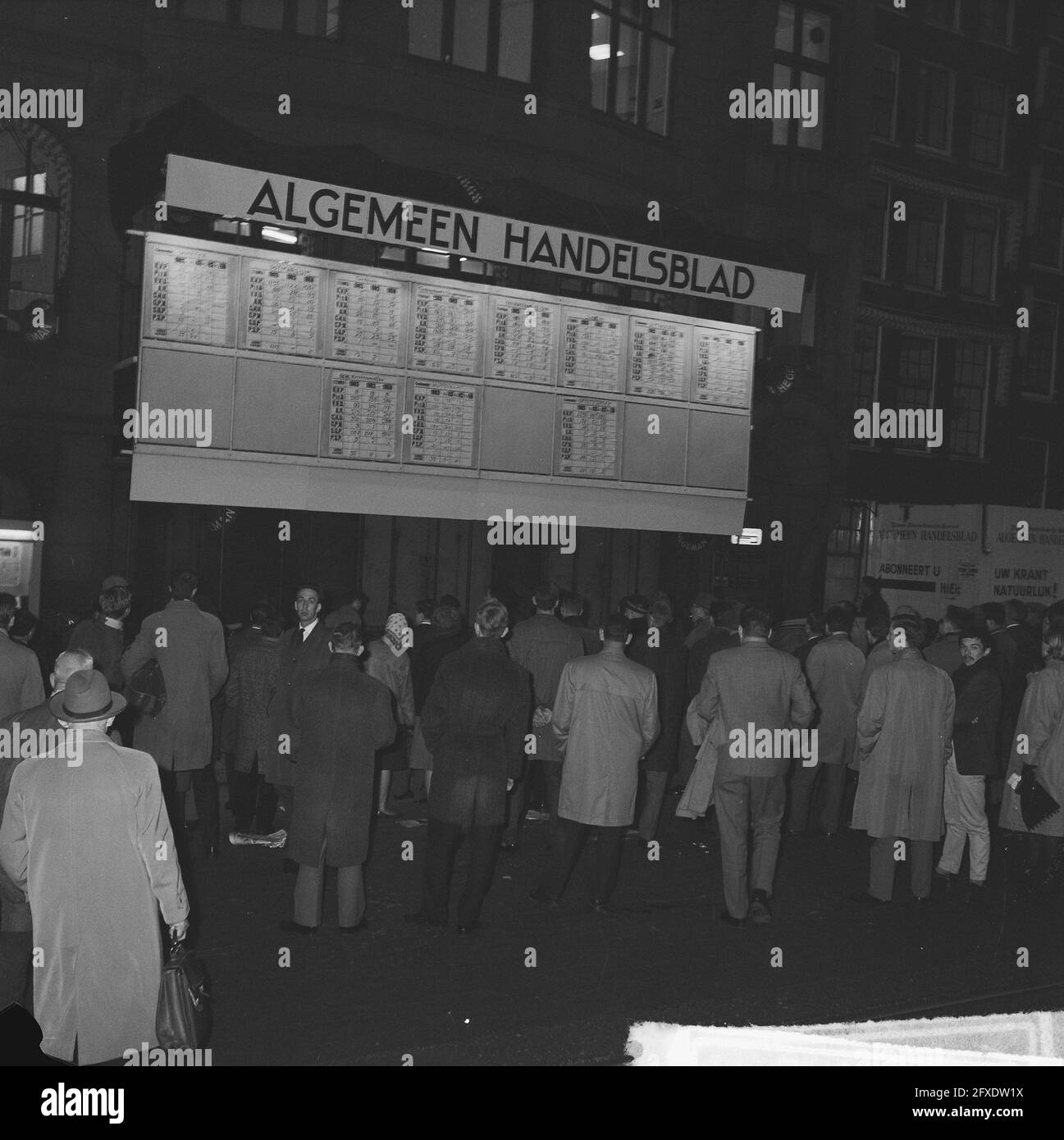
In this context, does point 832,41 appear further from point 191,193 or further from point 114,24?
point 191,193

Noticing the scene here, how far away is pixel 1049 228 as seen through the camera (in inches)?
1181

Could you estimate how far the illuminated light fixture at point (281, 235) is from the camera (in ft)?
49.6

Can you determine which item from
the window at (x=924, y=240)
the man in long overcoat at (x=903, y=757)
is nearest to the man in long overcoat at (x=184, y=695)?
the man in long overcoat at (x=903, y=757)

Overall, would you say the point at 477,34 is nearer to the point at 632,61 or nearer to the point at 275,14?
the point at 275,14

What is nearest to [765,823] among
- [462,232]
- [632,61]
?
[462,232]

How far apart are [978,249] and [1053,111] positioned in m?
3.86

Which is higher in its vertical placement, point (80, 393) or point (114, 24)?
point (114, 24)

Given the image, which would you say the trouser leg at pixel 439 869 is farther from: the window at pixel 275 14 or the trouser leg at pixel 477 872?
the window at pixel 275 14

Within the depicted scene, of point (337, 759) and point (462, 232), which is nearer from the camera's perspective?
point (337, 759)

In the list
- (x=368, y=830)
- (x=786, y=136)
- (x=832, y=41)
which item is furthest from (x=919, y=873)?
(x=832, y=41)

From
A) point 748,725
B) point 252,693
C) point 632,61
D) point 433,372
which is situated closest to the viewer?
point 748,725

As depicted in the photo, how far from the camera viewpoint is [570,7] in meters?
18.4
